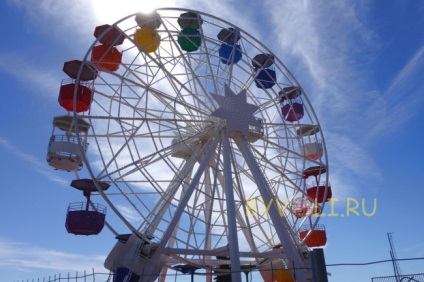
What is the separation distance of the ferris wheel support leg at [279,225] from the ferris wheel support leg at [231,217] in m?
0.87

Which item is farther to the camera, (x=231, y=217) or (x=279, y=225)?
(x=279, y=225)

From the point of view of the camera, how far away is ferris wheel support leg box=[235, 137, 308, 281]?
14805mm

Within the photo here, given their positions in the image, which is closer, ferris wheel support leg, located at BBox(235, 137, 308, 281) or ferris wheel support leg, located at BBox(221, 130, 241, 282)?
ferris wheel support leg, located at BBox(221, 130, 241, 282)

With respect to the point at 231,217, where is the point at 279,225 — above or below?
below

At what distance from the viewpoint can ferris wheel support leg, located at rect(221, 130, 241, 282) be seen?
44.1ft

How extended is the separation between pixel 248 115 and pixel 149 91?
4.13 meters

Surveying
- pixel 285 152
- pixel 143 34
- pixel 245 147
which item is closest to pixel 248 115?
pixel 245 147

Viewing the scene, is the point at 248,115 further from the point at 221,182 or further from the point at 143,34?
the point at 143,34

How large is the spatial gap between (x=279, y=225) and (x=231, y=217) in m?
2.06

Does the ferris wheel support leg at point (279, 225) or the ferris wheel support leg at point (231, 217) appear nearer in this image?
the ferris wheel support leg at point (231, 217)

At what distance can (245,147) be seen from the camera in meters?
17.0

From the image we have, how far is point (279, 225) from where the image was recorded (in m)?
15.4

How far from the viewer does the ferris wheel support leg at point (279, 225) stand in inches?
583

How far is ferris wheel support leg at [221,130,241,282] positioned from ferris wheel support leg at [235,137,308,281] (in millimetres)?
875
